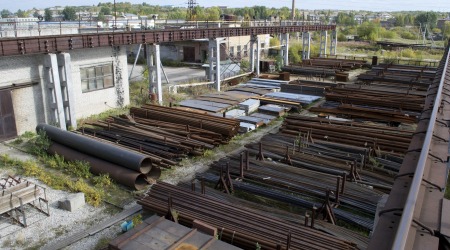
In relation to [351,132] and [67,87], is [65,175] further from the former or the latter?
[351,132]

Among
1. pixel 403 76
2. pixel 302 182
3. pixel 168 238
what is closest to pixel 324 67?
pixel 403 76

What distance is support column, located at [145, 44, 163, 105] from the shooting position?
20.6 metres

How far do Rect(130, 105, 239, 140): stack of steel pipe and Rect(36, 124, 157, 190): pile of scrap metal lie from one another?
3.92m

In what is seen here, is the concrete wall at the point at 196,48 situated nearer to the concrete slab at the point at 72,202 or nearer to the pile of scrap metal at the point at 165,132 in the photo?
the pile of scrap metal at the point at 165,132

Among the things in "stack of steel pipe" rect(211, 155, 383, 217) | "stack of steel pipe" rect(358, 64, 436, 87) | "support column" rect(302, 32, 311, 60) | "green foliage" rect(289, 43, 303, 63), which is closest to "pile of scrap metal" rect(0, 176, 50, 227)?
"stack of steel pipe" rect(211, 155, 383, 217)

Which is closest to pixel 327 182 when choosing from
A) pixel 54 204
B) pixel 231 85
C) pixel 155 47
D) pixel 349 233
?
pixel 349 233

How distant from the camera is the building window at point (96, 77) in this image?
59.5 ft

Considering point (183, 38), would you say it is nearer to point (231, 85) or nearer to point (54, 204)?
point (231, 85)

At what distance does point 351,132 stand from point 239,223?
25.6 ft

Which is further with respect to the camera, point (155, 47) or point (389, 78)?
point (389, 78)

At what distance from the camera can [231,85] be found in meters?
27.6

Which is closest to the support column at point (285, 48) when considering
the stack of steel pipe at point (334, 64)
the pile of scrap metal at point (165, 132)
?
the stack of steel pipe at point (334, 64)

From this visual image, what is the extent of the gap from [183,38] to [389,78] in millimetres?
14184

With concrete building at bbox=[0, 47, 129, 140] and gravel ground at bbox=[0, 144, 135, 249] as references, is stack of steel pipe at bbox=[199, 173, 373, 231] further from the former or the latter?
concrete building at bbox=[0, 47, 129, 140]
